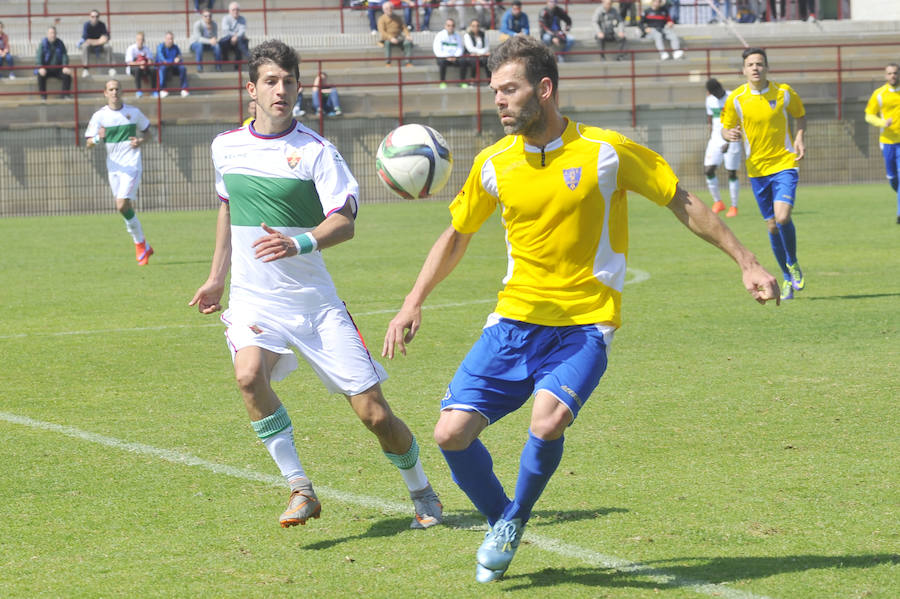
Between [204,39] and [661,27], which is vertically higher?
[661,27]

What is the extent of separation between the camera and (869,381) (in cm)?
801

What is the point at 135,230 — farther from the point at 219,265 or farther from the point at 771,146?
the point at 219,265

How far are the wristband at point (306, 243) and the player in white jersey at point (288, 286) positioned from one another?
0.06 meters

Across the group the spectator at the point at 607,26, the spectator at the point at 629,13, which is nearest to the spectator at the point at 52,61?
the spectator at the point at 607,26

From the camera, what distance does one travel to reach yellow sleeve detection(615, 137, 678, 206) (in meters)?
4.65

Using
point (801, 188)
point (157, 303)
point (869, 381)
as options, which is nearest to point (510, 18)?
point (801, 188)

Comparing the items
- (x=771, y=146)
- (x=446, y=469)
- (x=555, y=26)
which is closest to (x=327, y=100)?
(x=555, y=26)

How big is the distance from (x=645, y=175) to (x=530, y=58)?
615 millimetres

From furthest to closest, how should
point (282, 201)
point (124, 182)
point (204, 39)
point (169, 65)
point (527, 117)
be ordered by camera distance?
1. point (204, 39)
2. point (169, 65)
3. point (124, 182)
4. point (282, 201)
5. point (527, 117)

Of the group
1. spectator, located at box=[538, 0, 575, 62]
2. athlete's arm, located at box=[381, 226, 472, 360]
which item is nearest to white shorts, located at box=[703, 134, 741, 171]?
spectator, located at box=[538, 0, 575, 62]

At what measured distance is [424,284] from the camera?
189 inches

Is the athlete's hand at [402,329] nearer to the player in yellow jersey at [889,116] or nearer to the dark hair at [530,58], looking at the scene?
the dark hair at [530,58]

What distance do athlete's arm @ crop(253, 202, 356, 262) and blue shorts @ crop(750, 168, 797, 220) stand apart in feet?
24.9

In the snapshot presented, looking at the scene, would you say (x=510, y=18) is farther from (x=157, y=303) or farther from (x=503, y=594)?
(x=503, y=594)
